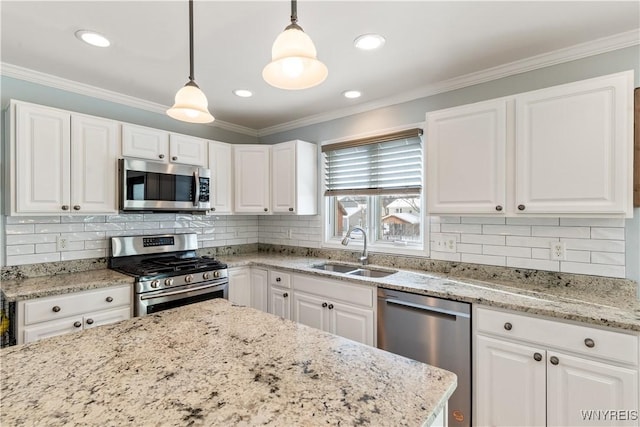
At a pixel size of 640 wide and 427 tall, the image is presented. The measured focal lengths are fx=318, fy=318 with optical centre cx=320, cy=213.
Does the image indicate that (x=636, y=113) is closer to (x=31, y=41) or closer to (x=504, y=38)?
(x=504, y=38)

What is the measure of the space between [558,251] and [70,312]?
3.25 m

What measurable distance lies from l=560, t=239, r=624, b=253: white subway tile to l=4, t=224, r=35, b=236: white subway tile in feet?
12.4

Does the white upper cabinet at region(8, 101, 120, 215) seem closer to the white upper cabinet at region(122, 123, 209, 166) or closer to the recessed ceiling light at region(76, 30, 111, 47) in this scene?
the white upper cabinet at region(122, 123, 209, 166)

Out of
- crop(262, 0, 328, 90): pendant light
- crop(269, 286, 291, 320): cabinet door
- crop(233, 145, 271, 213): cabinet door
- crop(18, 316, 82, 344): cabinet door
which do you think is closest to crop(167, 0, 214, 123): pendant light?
crop(262, 0, 328, 90): pendant light

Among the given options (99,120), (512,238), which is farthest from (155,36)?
(512,238)

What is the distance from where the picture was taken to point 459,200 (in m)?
2.20

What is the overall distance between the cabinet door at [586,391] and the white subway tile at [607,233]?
0.81 metres

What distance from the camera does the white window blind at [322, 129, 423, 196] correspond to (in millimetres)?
2801

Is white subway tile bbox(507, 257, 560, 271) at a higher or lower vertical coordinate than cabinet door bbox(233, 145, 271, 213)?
lower

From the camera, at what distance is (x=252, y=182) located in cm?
349

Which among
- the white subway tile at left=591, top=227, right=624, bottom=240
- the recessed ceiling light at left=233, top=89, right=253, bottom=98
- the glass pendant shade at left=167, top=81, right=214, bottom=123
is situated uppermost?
the recessed ceiling light at left=233, top=89, right=253, bottom=98

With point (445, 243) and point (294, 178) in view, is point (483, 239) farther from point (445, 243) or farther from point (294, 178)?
point (294, 178)

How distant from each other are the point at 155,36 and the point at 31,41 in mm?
789

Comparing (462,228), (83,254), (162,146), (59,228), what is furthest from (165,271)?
(462,228)
